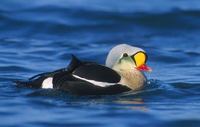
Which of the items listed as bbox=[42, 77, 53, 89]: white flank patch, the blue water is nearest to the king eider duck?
bbox=[42, 77, 53, 89]: white flank patch

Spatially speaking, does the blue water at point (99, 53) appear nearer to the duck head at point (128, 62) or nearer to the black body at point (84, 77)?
the black body at point (84, 77)

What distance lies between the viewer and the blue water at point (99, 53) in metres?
10.0

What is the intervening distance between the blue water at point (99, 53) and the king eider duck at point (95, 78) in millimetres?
103

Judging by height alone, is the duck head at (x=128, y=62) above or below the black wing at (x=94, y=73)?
above

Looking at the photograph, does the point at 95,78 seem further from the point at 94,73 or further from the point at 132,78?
the point at 132,78

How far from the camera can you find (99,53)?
15656 mm

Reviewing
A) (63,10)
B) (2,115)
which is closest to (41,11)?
(63,10)

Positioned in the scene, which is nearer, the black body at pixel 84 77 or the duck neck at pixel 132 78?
the black body at pixel 84 77

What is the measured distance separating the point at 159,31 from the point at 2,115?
349 inches

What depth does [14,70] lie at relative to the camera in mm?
13547

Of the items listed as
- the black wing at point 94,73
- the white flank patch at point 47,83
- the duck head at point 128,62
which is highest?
the duck head at point 128,62

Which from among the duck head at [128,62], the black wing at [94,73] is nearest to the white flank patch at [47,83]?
the black wing at [94,73]

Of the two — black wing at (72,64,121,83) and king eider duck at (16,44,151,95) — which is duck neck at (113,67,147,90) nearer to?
king eider duck at (16,44,151,95)

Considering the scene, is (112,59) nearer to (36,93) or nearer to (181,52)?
(36,93)
